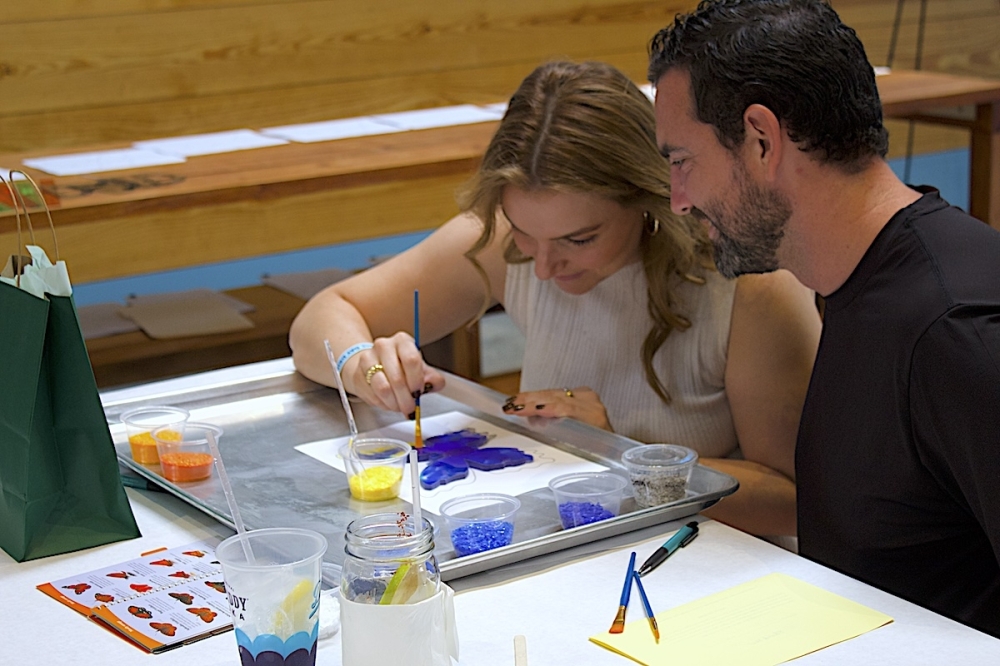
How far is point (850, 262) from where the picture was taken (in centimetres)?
157

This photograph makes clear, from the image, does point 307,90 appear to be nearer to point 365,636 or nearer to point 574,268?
point 574,268

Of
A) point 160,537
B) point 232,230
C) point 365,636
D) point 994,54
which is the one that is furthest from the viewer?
point 994,54

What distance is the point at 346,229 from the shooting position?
13.4 feet

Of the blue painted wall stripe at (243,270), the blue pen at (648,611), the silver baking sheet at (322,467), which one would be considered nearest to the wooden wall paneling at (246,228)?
the blue painted wall stripe at (243,270)

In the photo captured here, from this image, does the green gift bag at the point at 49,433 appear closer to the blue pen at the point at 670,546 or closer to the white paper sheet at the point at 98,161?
the blue pen at the point at 670,546

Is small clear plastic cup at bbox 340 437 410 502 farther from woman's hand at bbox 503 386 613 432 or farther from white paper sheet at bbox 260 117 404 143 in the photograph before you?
white paper sheet at bbox 260 117 404 143

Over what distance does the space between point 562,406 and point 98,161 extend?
183 cm

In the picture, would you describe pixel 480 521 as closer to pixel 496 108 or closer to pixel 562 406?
pixel 562 406

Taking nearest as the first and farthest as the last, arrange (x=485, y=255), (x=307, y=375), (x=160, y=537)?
(x=160, y=537), (x=307, y=375), (x=485, y=255)

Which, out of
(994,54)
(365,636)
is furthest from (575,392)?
(994,54)

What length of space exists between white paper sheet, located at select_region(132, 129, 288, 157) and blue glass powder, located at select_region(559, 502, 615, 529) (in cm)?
210

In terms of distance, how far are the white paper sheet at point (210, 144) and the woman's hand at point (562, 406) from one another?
67.4 inches

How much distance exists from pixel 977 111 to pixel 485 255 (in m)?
2.23

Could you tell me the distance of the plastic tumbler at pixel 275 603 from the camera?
104cm
